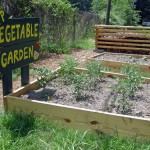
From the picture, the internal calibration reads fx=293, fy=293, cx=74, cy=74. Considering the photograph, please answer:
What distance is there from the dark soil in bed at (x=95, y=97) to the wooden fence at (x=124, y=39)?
14.8 feet

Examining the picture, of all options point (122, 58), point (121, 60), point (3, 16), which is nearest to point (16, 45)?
point (3, 16)

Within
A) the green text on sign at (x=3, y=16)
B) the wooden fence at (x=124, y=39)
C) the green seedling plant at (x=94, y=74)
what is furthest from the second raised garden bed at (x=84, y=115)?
the wooden fence at (x=124, y=39)

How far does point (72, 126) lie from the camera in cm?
356

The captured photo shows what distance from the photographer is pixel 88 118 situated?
3465mm

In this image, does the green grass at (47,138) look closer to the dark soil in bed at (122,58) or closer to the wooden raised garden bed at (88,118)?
the wooden raised garden bed at (88,118)

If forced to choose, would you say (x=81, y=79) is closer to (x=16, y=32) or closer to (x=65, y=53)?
(x=16, y=32)

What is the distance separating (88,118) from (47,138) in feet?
1.78

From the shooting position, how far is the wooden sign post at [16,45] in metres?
3.68

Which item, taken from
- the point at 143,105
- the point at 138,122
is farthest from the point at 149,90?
the point at 138,122

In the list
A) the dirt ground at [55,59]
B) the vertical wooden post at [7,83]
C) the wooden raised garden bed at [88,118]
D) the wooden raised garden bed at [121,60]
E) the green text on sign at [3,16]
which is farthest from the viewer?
the dirt ground at [55,59]

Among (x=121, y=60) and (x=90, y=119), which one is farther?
(x=121, y=60)

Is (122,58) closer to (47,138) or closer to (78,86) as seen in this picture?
(78,86)

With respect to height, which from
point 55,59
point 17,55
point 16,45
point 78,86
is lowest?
point 55,59

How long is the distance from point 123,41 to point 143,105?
Result: 220 inches
